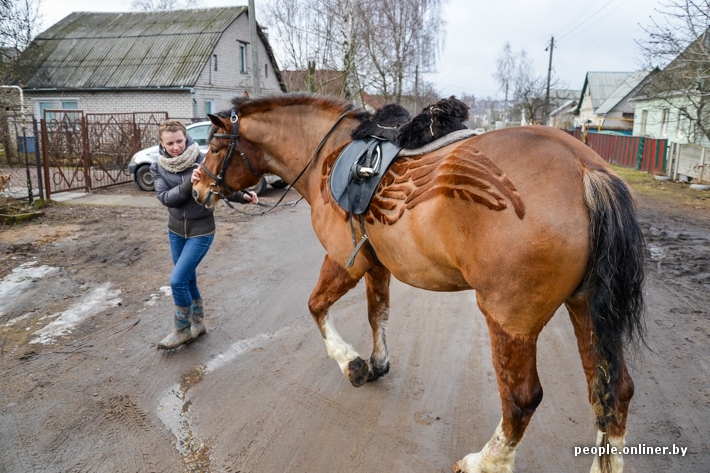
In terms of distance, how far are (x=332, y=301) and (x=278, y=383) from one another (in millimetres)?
795

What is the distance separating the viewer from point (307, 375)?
4109 millimetres

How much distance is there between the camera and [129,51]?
26.0 metres

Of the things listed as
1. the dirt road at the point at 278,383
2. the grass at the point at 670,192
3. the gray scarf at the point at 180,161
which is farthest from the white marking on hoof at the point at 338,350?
the grass at the point at 670,192

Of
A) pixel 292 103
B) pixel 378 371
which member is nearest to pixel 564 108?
pixel 292 103

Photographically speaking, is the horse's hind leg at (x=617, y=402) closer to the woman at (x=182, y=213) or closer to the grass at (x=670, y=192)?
the woman at (x=182, y=213)

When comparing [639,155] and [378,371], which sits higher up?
[639,155]

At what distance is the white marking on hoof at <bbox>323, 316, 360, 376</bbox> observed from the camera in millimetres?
3771

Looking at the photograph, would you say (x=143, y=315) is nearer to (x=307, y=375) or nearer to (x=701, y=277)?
(x=307, y=375)

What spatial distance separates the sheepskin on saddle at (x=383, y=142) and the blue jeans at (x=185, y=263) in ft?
5.50

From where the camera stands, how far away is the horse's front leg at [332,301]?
3.70 m

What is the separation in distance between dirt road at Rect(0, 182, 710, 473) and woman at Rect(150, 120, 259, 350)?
37 cm

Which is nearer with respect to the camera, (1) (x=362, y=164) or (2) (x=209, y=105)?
(1) (x=362, y=164)

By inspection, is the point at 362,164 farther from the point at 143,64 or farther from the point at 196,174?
the point at 143,64

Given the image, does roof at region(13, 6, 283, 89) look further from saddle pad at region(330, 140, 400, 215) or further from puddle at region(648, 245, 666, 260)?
saddle pad at region(330, 140, 400, 215)
